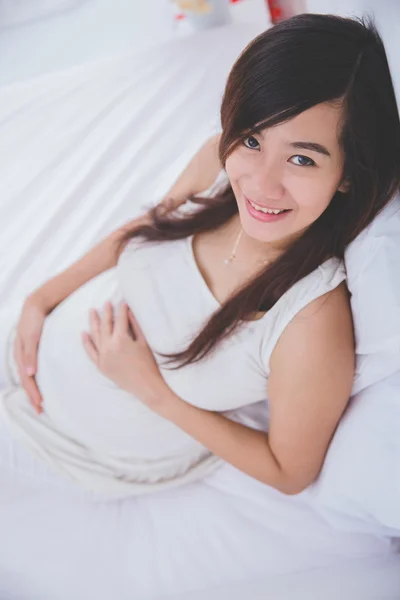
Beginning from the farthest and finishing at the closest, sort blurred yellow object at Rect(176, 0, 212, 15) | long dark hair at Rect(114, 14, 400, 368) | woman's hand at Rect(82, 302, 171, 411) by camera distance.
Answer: blurred yellow object at Rect(176, 0, 212, 15) → woman's hand at Rect(82, 302, 171, 411) → long dark hair at Rect(114, 14, 400, 368)

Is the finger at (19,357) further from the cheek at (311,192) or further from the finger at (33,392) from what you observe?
the cheek at (311,192)

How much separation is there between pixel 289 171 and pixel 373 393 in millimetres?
290

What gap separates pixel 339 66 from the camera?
57 cm

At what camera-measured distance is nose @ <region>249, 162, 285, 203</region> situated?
0.64 meters

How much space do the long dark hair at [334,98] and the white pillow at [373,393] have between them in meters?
0.04

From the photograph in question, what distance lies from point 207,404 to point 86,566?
30 cm

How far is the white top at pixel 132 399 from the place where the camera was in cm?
82

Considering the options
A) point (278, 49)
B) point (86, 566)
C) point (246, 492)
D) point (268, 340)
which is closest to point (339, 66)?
point (278, 49)

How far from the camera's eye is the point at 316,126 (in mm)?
587

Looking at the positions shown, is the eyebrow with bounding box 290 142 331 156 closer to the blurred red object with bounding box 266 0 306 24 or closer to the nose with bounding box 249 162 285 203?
the nose with bounding box 249 162 285 203

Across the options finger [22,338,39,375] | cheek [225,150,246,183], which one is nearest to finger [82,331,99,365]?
finger [22,338,39,375]

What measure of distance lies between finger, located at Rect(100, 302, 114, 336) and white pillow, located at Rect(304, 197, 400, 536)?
0.37m

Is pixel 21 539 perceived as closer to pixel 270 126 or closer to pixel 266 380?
pixel 266 380

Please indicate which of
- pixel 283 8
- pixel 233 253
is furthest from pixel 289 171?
pixel 283 8
